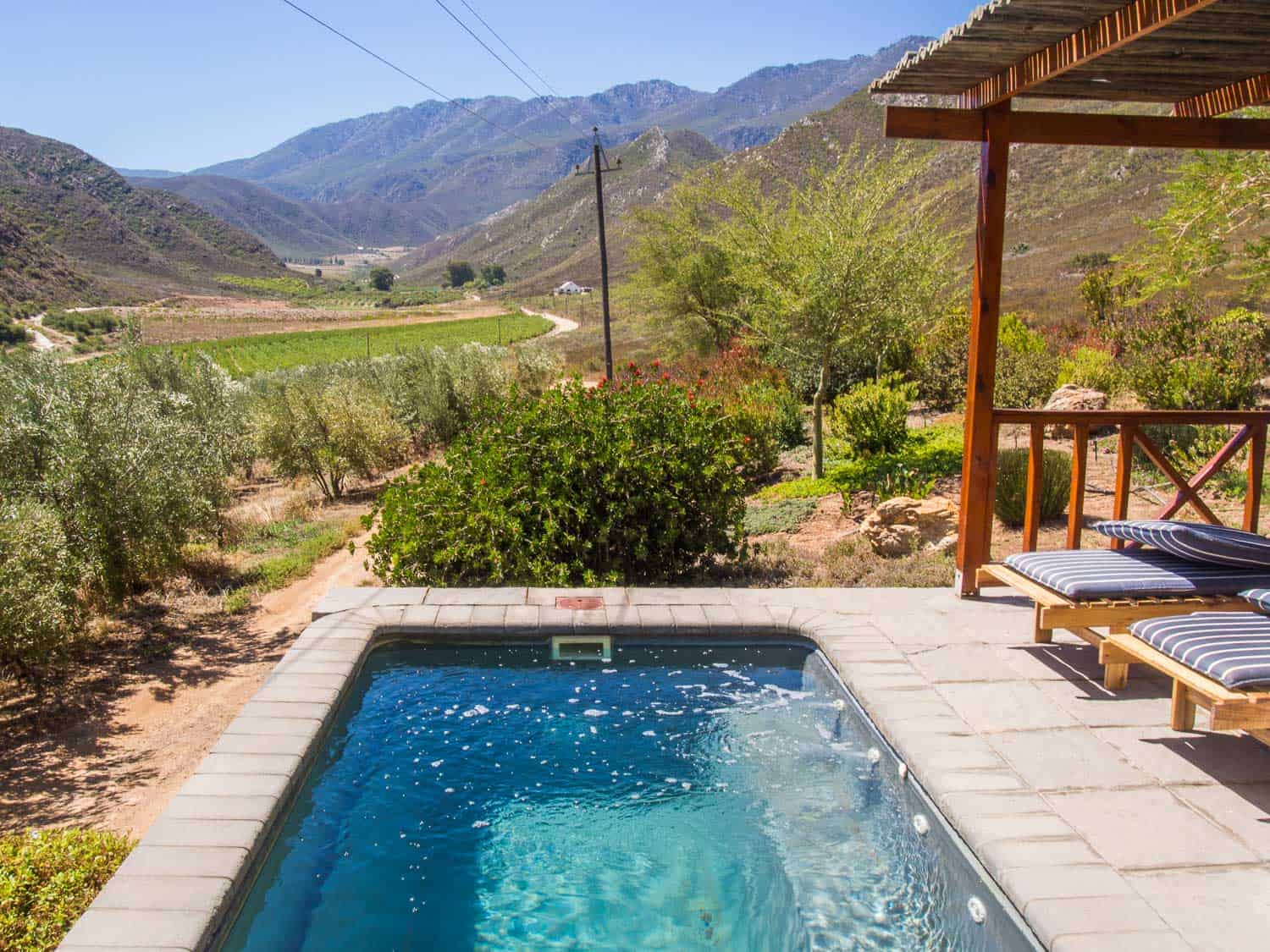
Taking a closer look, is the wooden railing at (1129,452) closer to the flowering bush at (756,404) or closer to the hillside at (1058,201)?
the flowering bush at (756,404)

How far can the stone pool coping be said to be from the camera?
8.65ft

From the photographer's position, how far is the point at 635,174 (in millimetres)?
137125

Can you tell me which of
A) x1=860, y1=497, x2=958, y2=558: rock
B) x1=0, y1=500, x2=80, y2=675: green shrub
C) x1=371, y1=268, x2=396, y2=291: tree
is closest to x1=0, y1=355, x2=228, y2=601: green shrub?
x1=0, y1=500, x2=80, y2=675: green shrub

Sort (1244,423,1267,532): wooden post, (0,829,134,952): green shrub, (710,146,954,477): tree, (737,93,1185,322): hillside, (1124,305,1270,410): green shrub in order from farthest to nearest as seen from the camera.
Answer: (737,93,1185,322): hillside, (1124,305,1270,410): green shrub, (710,146,954,477): tree, (1244,423,1267,532): wooden post, (0,829,134,952): green shrub

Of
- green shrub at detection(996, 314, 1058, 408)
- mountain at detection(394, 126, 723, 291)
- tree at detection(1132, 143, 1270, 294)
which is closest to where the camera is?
tree at detection(1132, 143, 1270, 294)

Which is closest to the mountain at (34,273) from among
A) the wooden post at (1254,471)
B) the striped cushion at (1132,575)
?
the striped cushion at (1132,575)

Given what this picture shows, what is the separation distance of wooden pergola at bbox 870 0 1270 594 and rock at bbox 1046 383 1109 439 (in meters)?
5.94

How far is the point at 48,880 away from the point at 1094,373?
13289mm

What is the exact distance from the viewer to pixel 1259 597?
388cm

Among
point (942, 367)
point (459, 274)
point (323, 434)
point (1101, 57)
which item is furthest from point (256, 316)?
point (1101, 57)

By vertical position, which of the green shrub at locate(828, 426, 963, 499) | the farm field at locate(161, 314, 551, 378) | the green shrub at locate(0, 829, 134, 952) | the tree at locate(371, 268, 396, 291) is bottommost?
the green shrub at locate(0, 829, 134, 952)

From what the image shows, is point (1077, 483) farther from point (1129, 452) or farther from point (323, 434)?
point (323, 434)

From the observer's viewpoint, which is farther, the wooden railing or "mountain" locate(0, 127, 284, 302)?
"mountain" locate(0, 127, 284, 302)

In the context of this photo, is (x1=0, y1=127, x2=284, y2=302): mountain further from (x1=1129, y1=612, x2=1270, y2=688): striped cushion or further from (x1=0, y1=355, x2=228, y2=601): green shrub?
(x1=1129, y1=612, x2=1270, y2=688): striped cushion
